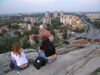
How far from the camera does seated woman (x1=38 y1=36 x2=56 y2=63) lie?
225cm

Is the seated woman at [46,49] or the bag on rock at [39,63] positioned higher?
the seated woman at [46,49]

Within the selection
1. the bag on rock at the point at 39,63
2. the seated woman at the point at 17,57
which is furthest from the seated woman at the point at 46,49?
the seated woman at the point at 17,57

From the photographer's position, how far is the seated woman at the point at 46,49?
2250 millimetres

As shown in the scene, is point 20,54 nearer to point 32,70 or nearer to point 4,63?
point 32,70

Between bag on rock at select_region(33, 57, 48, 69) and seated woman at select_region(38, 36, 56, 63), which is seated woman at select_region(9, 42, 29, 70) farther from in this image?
seated woman at select_region(38, 36, 56, 63)

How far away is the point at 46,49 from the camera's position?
227 centimetres

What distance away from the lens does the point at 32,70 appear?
88.3 inches

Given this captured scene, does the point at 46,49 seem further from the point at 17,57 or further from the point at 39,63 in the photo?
the point at 17,57

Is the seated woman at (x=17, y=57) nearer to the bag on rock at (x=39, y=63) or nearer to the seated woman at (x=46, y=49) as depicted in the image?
the bag on rock at (x=39, y=63)

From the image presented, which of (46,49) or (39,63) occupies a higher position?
(46,49)

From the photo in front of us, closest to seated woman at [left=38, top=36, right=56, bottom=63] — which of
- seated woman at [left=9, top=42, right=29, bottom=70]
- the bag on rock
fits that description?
the bag on rock

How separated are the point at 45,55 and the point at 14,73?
857 millimetres

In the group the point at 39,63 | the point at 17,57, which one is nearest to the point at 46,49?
A: the point at 39,63

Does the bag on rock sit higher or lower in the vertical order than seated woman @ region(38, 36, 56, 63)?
lower
